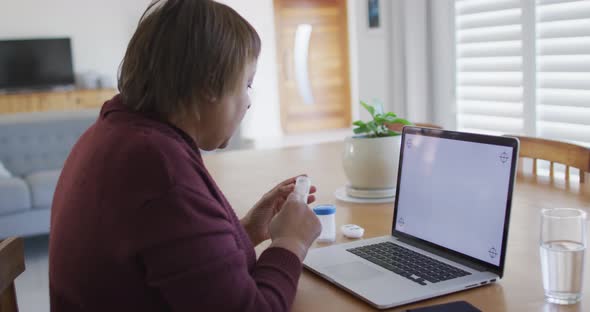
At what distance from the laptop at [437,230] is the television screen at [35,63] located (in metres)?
7.19

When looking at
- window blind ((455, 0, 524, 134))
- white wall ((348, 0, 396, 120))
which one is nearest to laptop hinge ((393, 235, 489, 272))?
window blind ((455, 0, 524, 134))

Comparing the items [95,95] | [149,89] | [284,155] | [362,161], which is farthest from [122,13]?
[149,89]

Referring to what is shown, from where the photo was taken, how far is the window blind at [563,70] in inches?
112

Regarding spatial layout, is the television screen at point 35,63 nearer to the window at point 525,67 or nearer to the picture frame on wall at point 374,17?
the picture frame on wall at point 374,17

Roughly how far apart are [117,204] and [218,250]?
144 mm

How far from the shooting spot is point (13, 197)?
11.7 feet

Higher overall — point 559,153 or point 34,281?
point 559,153

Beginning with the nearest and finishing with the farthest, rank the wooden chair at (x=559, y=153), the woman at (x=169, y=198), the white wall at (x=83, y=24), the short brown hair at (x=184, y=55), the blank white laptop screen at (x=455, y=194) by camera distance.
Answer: the woman at (x=169, y=198)
the short brown hair at (x=184, y=55)
the blank white laptop screen at (x=455, y=194)
the wooden chair at (x=559, y=153)
the white wall at (x=83, y=24)

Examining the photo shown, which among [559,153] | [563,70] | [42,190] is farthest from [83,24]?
[559,153]

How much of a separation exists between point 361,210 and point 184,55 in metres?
0.75

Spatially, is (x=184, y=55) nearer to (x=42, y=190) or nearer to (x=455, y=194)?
(x=455, y=194)

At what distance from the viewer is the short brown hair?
895 millimetres

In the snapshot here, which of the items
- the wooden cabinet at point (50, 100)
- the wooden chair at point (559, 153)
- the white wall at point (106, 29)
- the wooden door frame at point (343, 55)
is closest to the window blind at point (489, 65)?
the wooden chair at point (559, 153)

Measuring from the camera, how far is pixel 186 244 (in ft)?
2.56
